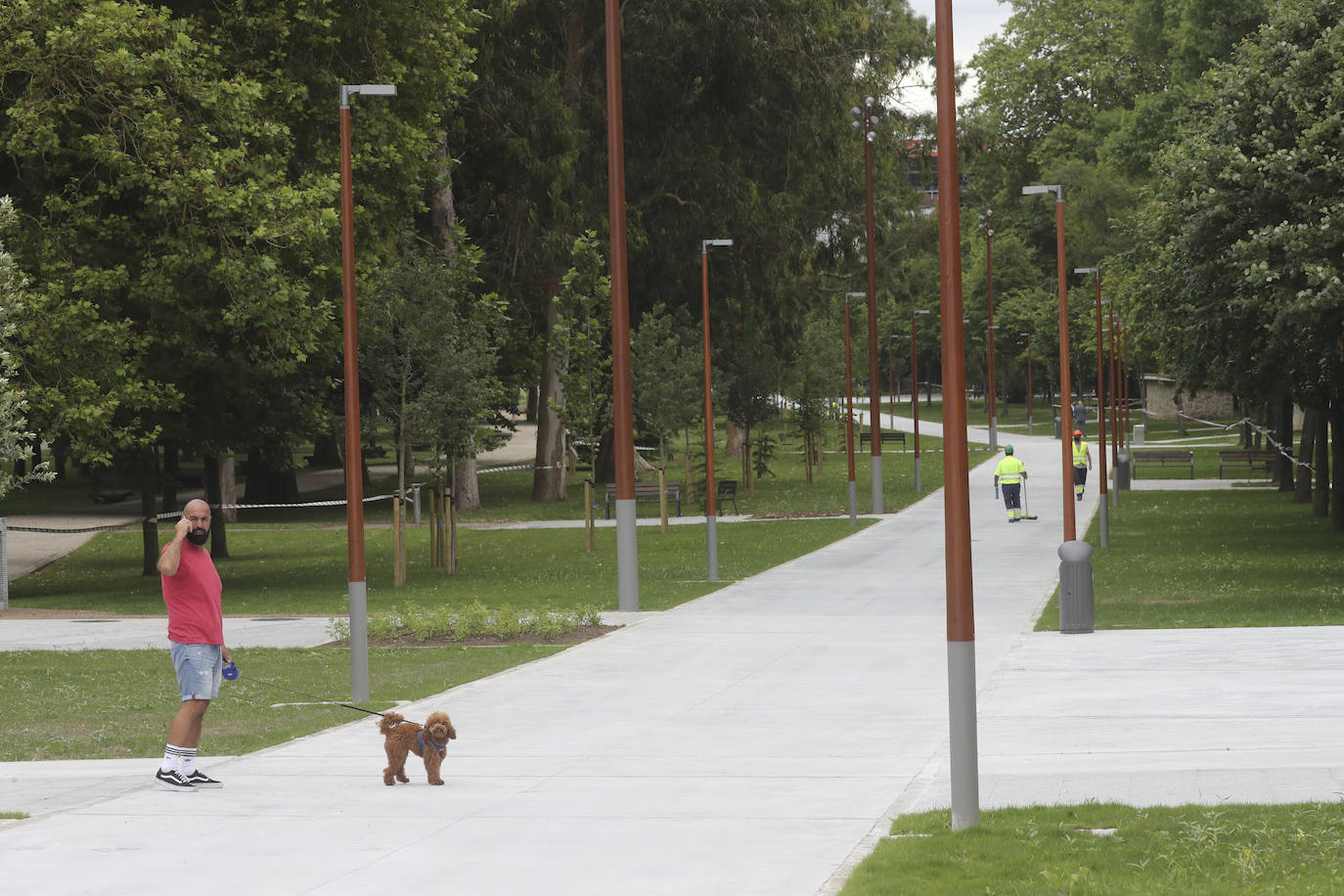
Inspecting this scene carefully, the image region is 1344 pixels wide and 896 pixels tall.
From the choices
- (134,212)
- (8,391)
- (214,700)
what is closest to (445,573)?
(134,212)

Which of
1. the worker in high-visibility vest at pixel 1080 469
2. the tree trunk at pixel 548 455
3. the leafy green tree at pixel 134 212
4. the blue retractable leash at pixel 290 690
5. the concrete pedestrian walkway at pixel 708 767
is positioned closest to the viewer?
the concrete pedestrian walkway at pixel 708 767

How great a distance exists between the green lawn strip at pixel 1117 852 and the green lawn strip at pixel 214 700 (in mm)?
5189

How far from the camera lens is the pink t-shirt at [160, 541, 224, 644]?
433 inches

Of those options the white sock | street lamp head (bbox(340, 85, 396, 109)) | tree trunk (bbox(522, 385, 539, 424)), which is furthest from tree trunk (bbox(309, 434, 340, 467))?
the white sock

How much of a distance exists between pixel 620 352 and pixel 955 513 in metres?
14.3

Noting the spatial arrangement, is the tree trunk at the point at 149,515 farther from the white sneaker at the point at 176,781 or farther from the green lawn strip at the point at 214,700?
the white sneaker at the point at 176,781

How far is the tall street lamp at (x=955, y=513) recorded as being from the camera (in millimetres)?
9109

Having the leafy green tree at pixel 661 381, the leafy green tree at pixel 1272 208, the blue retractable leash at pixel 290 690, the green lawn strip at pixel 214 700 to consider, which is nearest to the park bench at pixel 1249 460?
the leafy green tree at pixel 661 381

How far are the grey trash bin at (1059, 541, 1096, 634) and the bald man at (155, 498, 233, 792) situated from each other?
1088 centimetres

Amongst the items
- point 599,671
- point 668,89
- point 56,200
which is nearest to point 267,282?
point 56,200

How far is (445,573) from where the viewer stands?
30.1 m

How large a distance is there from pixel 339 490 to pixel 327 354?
27947 millimetres

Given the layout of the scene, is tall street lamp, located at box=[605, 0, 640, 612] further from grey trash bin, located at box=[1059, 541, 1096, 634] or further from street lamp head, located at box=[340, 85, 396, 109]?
street lamp head, located at box=[340, 85, 396, 109]

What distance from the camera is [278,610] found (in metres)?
24.9
